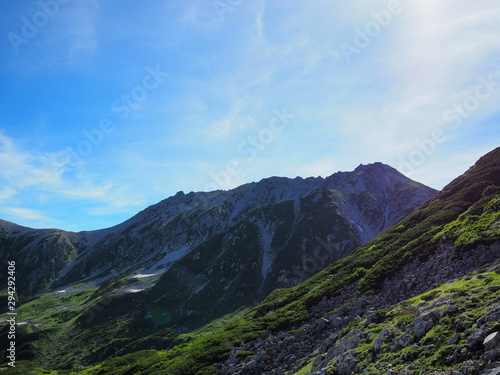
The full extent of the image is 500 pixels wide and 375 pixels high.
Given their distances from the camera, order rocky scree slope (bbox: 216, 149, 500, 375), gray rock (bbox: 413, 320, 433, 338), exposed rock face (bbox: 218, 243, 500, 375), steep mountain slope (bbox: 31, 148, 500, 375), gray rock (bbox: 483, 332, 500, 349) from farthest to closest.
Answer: gray rock (bbox: 413, 320, 433, 338), steep mountain slope (bbox: 31, 148, 500, 375), rocky scree slope (bbox: 216, 149, 500, 375), exposed rock face (bbox: 218, 243, 500, 375), gray rock (bbox: 483, 332, 500, 349)

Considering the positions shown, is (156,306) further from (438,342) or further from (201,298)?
(438,342)

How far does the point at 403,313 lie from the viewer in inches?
1069

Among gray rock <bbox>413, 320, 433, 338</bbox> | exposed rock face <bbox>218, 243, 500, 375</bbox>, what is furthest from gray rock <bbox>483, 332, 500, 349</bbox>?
gray rock <bbox>413, 320, 433, 338</bbox>

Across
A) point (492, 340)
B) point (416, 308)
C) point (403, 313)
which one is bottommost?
point (403, 313)

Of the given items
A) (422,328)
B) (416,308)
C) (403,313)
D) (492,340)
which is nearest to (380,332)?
(422,328)

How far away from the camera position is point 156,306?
6117 inches

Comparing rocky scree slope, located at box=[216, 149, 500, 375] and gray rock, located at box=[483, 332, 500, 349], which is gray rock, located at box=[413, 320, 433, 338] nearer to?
rocky scree slope, located at box=[216, 149, 500, 375]

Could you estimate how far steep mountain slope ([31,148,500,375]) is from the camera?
62.5 feet

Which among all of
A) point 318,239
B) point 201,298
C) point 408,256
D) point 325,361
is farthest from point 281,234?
point 325,361

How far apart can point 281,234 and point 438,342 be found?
166 m

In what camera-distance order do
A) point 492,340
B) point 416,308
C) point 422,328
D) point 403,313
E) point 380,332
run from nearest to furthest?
point 492,340, point 422,328, point 380,332, point 416,308, point 403,313

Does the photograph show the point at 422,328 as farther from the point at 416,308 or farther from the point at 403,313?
the point at 403,313

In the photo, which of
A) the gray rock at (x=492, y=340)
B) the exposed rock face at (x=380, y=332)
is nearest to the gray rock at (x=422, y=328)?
the exposed rock face at (x=380, y=332)

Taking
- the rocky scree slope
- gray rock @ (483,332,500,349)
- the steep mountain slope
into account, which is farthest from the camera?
the steep mountain slope
